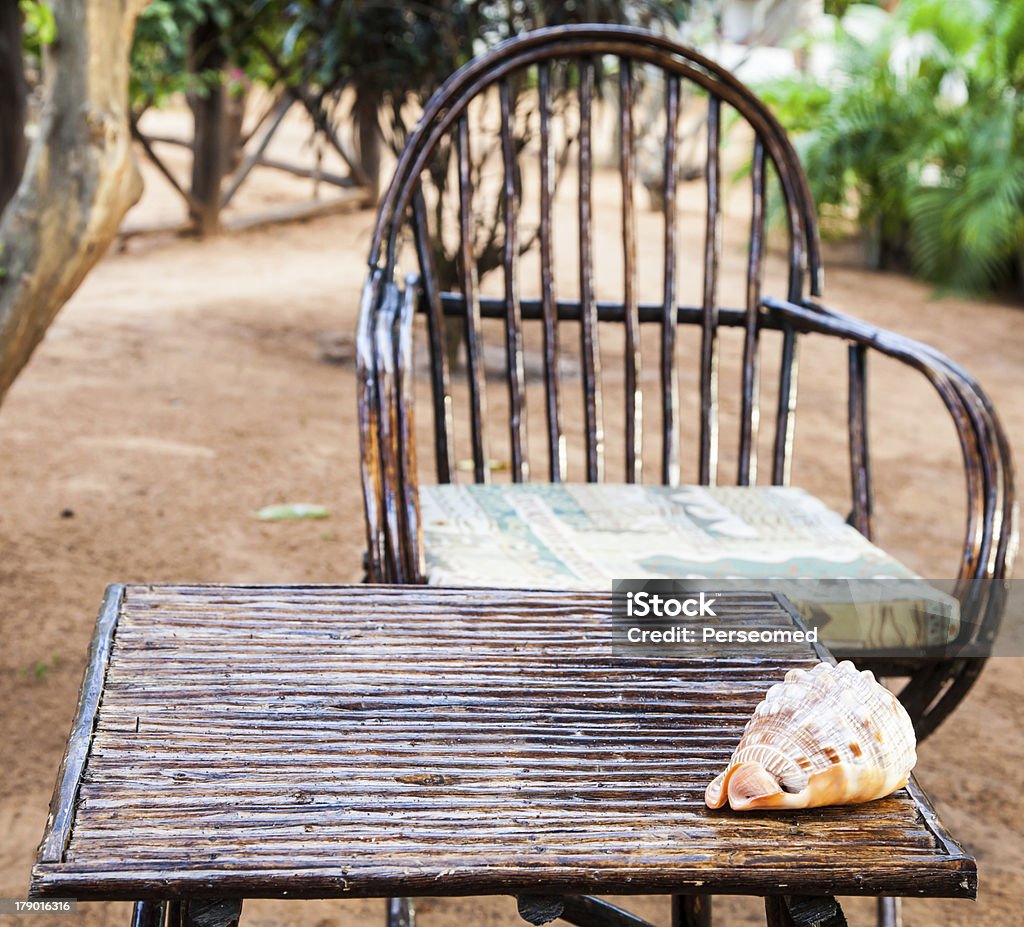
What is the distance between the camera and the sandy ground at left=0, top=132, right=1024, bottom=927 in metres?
1.92

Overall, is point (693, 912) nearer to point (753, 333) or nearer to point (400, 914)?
point (400, 914)

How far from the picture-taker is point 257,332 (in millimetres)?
5105

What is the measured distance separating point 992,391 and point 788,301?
307 cm

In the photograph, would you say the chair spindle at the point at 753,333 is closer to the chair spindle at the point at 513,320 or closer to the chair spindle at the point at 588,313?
the chair spindle at the point at 588,313

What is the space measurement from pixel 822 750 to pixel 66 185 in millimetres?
1677

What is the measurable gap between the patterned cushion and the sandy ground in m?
0.56

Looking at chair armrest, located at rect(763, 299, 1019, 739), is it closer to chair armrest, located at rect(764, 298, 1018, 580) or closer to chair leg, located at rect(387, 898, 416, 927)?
chair armrest, located at rect(764, 298, 1018, 580)

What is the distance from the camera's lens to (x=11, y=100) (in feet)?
13.1

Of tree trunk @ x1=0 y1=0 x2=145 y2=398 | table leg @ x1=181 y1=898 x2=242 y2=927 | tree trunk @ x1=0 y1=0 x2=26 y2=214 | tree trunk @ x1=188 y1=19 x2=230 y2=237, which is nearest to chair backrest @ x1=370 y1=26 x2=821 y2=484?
tree trunk @ x1=0 y1=0 x2=145 y2=398

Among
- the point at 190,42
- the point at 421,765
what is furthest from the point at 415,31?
the point at 421,765

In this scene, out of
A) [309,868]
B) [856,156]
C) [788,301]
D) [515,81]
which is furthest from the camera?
[856,156]

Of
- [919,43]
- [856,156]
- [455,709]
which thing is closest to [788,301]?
[455,709]

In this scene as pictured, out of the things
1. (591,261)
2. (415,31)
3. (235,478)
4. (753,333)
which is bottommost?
(235,478)

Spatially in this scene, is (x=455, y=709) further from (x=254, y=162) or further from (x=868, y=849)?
(x=254, y=162)
